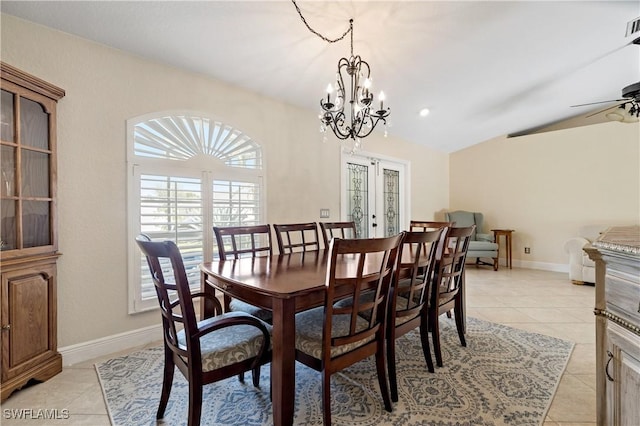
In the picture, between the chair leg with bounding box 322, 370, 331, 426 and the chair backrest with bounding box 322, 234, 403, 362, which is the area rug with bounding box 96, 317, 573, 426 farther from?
the chair backrest with bounding box 322, 234, 403, 362

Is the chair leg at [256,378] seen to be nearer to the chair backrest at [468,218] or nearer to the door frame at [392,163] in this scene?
the door frame at [392,163]

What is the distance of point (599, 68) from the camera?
359 cm

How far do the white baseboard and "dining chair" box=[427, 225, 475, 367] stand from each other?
2.35 m

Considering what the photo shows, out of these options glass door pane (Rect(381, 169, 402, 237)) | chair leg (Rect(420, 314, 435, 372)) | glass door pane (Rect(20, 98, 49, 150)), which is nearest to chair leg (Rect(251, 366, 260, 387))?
chair leg (Rect(420, 314, 435, 372))

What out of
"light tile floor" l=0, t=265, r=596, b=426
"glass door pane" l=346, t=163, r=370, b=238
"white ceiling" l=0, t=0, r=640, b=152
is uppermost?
"white ceiling" l=0, t=0, r=640, b=152

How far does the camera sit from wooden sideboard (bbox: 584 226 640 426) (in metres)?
0.98

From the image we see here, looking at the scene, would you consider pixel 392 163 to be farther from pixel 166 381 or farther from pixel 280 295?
pixel 166 381

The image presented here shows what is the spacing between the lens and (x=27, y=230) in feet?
6.35

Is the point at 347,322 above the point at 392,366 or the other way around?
above

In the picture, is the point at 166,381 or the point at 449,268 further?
the point at 449,268

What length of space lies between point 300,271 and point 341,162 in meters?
2.77

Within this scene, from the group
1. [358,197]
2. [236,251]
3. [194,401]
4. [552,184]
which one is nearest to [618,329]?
[194,401]

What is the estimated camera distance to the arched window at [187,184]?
2506mm

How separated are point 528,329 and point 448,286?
4.09 feet
